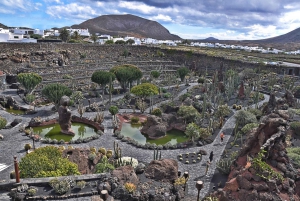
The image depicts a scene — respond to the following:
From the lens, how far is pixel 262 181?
11.0 metres

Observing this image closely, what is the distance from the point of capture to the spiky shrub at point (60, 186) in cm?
1380

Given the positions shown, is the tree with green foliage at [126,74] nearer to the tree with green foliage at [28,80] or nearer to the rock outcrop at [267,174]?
the tree with green foliage at [28,80]

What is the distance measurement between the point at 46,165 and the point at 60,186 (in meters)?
2.01

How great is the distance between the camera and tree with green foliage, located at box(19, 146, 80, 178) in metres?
Answer: 14.9

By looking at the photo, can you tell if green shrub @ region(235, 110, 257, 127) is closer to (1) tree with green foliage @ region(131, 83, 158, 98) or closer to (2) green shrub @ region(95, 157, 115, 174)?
(1) tree with green foliage @ region(131, 83, 158, 98)

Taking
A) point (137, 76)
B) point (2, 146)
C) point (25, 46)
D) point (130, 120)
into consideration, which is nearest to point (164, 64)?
point (137, 76)

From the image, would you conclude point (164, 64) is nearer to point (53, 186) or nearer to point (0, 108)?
point (0, 108)

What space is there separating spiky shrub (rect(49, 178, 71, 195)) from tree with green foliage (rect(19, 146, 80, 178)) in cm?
96

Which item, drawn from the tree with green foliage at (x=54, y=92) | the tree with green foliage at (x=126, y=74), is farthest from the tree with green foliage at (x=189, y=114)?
the tree with green foliage at (x=126, y=74)

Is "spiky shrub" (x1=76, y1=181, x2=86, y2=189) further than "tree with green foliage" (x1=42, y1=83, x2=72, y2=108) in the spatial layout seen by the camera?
No

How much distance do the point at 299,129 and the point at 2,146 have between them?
25.4 metres

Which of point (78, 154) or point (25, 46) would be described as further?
point (25, 46)

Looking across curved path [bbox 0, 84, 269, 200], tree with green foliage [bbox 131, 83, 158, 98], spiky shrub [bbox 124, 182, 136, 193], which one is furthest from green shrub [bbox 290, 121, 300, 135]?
spiky shrub [bbox 124, 182, 136, 193]

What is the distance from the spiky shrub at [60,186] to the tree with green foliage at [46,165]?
96cm
